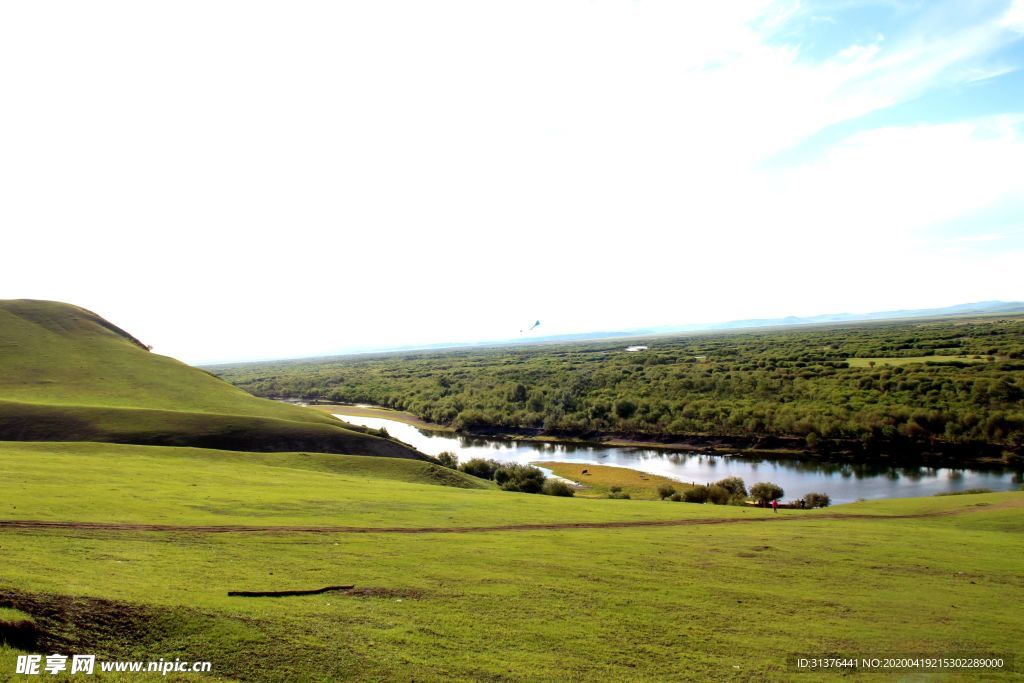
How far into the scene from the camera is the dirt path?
16.7m

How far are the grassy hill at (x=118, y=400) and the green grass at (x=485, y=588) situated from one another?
1651 cm

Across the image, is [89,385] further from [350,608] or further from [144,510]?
[350,608]

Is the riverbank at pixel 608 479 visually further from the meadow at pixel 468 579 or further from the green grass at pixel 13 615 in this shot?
the green grass at pixel 13 615

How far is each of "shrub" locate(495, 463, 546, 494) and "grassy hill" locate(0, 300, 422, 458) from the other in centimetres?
894

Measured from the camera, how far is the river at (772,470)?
53906 millimetres

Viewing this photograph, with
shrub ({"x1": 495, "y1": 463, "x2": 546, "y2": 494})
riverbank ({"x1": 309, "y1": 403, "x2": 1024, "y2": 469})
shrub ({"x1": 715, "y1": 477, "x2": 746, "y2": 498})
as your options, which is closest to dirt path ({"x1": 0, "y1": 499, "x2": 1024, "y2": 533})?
shrub ({"x1": 715, "y1": 477, "x2": 746, "y2": 498})

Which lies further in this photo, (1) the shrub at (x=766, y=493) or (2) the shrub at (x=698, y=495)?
(1) the shrub at (x=766, y=493)

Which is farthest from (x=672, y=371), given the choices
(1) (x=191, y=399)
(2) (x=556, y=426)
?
(1) (x=191, y=399)

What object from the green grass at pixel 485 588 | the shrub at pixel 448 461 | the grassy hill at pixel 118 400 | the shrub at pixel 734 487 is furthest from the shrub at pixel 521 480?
the green grass at pixel 485 588

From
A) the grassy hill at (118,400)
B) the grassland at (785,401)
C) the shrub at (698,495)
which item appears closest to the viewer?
the grassy hill at (118,400)

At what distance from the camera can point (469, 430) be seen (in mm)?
104562

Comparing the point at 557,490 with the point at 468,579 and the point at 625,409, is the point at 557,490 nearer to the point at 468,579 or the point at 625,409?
the point at 468,579

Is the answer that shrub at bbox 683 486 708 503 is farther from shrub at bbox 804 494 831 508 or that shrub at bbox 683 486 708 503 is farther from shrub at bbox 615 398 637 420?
shrub at bbox 615 398 637 420

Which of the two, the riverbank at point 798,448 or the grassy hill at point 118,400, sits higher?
the grassy hill at point 118,400
